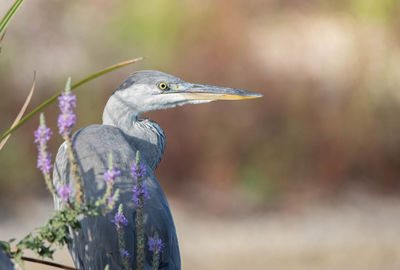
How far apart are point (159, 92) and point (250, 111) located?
459 centimetres

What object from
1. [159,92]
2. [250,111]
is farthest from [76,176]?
[250,111]

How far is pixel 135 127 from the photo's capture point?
A: 296cm

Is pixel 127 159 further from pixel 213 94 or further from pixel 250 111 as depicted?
pixel 250 111

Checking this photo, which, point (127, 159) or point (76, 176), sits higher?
point (76, 176)

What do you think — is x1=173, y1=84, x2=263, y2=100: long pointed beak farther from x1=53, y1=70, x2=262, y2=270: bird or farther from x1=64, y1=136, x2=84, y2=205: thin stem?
x1=64, y1=136, x2=84, y2=205: thin stem

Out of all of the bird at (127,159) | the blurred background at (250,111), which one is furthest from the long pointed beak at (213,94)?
the blurred background at (250,111)

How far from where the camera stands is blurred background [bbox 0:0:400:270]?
7012mm

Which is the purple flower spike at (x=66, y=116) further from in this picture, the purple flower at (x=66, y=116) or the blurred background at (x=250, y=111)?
the blurred background at (x=250, y=111)

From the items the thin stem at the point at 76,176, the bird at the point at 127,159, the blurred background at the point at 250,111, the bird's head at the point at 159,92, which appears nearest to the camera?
the thin stem at the point at 76,176

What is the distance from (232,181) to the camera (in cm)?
723

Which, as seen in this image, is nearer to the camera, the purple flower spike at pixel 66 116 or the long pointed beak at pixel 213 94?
the purple flower spike at pixel 66 116

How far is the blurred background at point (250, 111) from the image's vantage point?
701 centimetres

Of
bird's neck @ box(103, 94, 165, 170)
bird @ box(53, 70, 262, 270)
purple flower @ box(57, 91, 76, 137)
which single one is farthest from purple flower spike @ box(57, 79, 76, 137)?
bird's neck @ box(103, 94, 165, 170)

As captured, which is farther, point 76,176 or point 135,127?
point 135,127
